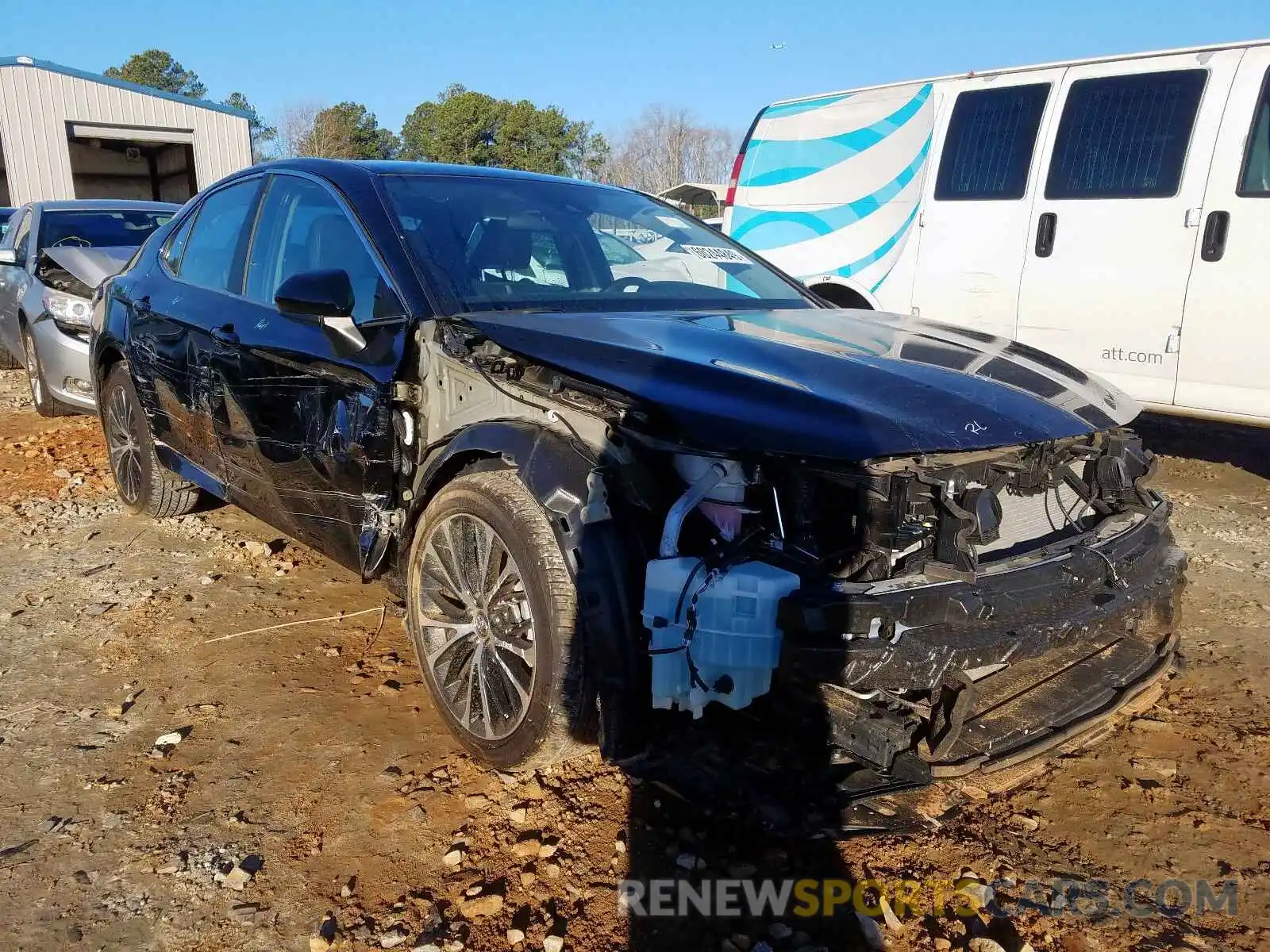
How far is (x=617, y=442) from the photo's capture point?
2389mm

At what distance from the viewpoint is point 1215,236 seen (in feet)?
16.9

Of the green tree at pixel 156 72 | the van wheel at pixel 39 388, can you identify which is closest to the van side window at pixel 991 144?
the van wheel at pixel 39 388

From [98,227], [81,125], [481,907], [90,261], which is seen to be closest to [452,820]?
[481,907]

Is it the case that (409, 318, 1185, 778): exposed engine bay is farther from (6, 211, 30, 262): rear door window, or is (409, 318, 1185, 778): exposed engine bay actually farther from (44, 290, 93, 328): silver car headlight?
(6, 211, 30, 262): rear door window

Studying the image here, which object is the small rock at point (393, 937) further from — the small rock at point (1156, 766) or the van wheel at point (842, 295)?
the van wheel at point (842, 295)

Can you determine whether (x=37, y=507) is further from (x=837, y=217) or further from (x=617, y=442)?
(x=837, y=217)

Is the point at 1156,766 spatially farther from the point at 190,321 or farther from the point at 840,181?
the point at 840,181

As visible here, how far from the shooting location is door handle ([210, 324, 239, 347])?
3590 millimetres

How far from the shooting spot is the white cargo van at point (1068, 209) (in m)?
5.12

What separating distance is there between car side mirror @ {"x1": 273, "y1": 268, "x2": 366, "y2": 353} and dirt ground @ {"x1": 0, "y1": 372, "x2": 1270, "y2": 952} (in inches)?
35.7

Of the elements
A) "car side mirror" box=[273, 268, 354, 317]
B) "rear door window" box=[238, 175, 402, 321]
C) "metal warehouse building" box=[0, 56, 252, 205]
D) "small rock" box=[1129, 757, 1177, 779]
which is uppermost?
"metal warehouse building" box=[0, 56, 252, 205]

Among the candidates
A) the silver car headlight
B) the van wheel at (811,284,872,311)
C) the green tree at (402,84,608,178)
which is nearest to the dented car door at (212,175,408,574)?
the silver car headlight

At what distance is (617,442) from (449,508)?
0.62 m

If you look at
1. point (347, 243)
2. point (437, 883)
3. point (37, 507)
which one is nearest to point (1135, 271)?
point (347, 243)
